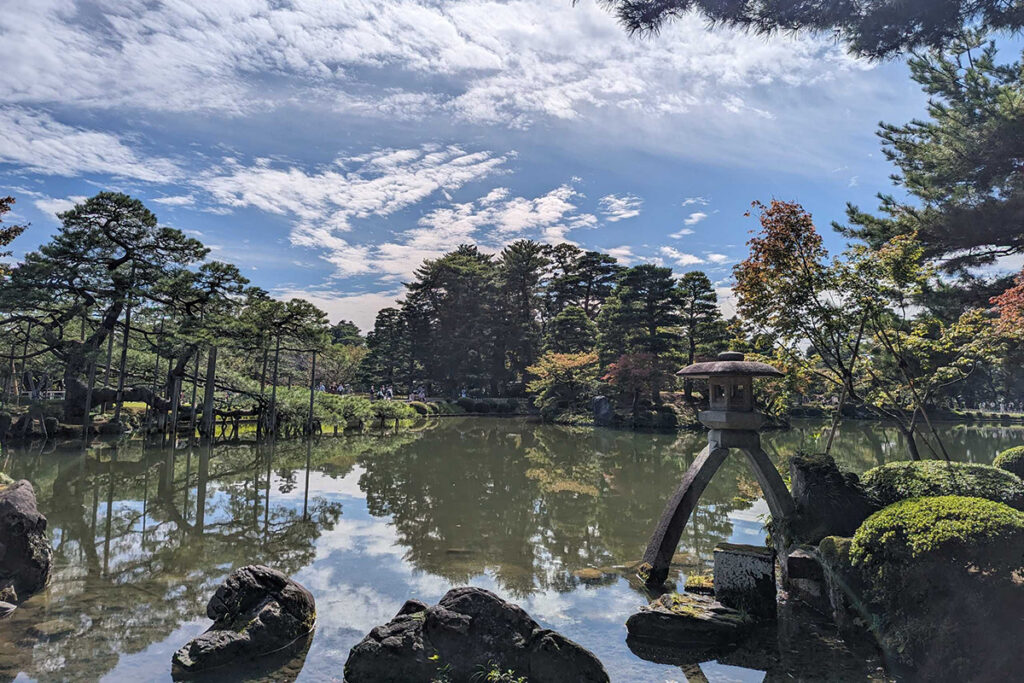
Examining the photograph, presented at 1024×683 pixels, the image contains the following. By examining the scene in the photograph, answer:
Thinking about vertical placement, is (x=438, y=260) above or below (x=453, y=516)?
above

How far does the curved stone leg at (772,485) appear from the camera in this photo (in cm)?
551

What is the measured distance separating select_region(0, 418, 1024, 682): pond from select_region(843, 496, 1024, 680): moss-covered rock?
0.71 meters

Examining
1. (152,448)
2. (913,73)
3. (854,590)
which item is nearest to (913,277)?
(854,590)

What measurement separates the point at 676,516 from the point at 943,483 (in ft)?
7.91

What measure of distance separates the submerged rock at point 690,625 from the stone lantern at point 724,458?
1193 mm

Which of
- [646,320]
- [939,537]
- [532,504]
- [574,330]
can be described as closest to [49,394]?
[574,330]

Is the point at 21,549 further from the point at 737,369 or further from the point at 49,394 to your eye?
the point at 49,394

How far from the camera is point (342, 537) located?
24.4 ft

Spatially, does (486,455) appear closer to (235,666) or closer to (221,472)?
(221,472)

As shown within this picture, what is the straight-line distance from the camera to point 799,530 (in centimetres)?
530

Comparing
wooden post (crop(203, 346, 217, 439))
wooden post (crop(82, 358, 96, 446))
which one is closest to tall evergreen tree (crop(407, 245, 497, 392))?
wooden post (crop(203, 346, 217, 439))

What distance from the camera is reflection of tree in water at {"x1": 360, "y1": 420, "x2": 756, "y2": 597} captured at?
259 inches

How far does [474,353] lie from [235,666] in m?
32.9

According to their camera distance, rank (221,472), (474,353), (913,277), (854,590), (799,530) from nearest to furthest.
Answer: (854,590)
(799,530)
(913,277)
(221,472)
(474,353)
